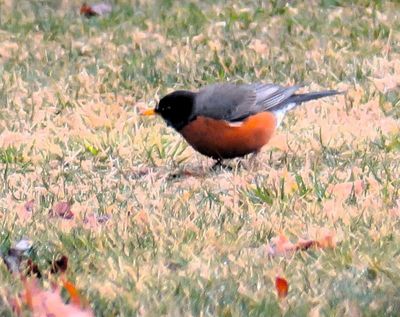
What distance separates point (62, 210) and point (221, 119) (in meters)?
1.45

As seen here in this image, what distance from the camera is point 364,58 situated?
8742mm

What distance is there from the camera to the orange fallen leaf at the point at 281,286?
169 inches

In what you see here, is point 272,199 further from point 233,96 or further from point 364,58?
point 364,58

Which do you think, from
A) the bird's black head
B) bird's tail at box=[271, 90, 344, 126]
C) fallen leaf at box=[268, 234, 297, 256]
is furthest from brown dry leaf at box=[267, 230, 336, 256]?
bird's tail at box=[271, 90, 344, 126]

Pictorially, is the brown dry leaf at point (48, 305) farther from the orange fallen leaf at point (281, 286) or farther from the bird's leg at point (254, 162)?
the bird's leg at point (254, 162)

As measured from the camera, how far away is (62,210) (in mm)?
5582

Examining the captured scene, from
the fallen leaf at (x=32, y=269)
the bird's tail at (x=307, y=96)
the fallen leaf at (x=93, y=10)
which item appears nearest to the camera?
the fallen leaf at (x=32, y=269)

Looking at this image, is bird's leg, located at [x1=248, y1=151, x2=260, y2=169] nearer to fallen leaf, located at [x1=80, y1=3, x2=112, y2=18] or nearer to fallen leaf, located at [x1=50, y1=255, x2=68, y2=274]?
fallen leaf, located at [x1=50, y1=255, x2=68, y2=274]

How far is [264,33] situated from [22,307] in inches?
219

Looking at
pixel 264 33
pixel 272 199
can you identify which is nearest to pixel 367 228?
pixel 272 199

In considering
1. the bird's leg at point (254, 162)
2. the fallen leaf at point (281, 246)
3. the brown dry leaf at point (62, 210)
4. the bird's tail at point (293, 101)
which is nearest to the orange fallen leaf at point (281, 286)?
the fallen leaf at point (281, 246)

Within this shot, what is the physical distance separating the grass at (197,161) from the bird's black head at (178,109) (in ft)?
0.83

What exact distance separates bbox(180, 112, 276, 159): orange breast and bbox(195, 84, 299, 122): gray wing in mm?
50

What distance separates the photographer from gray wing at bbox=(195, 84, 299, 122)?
6734 millimetres
